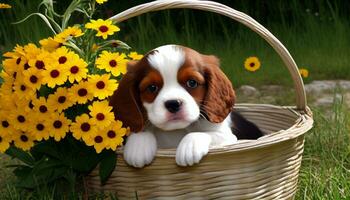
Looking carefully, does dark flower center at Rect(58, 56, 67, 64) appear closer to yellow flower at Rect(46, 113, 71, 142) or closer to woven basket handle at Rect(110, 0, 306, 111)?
yellow flower at Rect(46, 113, 71, 142)

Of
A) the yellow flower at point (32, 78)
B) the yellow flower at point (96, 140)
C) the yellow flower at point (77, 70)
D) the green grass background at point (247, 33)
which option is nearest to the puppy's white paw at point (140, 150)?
the yellow flower at point (96, 140)

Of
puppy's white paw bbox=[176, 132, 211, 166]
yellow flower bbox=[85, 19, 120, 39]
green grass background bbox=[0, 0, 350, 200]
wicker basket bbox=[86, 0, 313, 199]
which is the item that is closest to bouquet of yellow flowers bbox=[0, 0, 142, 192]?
yellow flower bbox=[85, 19, 120, 39]

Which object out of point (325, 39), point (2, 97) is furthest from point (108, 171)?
point (325, 39)

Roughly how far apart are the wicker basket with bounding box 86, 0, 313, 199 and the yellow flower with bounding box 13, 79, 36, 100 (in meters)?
0.40

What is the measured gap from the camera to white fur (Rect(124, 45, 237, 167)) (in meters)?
2.46

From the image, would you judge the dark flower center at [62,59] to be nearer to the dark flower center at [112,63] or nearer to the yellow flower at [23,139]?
the dark flower center at [112,63]

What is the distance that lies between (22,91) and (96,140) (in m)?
0.34

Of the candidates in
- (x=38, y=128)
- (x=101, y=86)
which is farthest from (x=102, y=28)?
(x=38, y=128)

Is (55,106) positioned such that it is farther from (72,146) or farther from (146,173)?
(146,173)

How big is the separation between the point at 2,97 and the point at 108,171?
501 mm

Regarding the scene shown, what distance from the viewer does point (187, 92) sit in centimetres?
254

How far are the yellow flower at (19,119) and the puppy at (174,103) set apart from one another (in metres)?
→ 0.35

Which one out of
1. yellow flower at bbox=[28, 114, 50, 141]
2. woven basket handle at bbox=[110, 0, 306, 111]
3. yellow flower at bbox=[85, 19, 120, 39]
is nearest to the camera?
yellow flower at bbox=[28, 114, 50, 141]

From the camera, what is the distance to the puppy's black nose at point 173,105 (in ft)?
8.07
